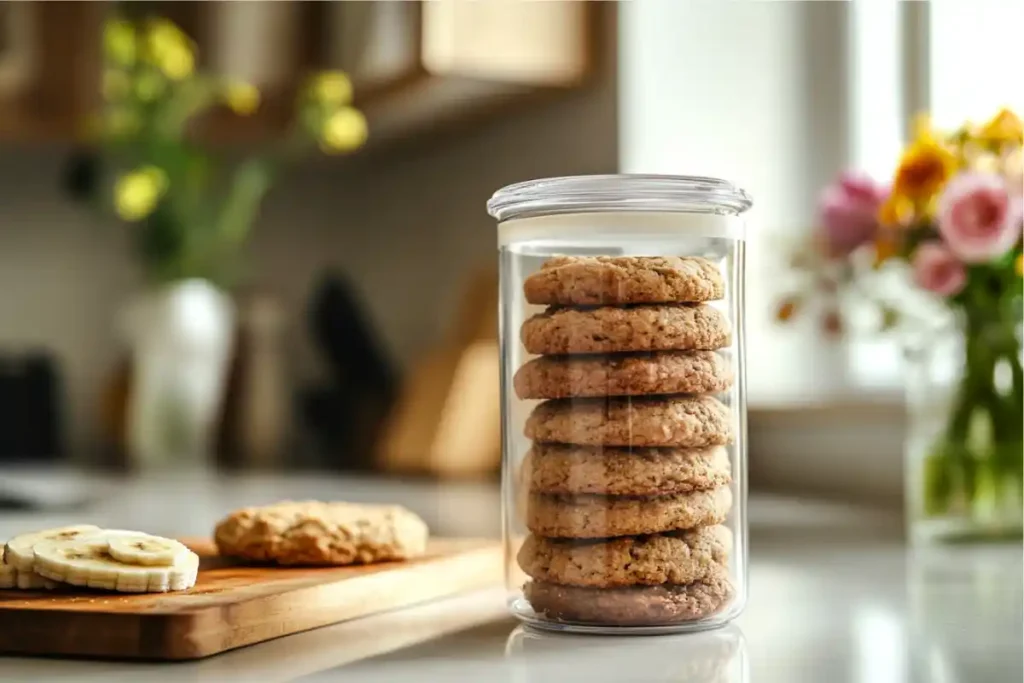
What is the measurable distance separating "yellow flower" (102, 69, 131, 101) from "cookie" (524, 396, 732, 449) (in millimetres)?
1650

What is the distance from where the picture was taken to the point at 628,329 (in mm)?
623

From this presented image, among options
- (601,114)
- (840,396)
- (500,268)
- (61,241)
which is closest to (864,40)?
(601,114)

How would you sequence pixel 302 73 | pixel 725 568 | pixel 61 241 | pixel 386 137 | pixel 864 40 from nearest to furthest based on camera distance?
pixel 725 568, pixel 864 40, pixel 302 73, pixel 386 137, pixel 61 241

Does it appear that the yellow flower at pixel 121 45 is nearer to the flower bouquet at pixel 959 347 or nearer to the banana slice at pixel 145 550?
the flower bouquet at pixel 959 347

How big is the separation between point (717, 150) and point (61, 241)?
1.48 m

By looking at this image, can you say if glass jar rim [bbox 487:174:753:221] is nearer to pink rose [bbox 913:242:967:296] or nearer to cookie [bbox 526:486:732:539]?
cookie [bbox 526:486:732:539]

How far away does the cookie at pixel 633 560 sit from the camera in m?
0.62

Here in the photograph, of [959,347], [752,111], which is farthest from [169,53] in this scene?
[959,347]

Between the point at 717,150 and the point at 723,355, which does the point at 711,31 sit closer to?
the point at 717,150

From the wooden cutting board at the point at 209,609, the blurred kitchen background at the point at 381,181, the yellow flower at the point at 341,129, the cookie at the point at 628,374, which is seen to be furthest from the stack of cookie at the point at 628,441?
the yellow flower at the point at 341,129

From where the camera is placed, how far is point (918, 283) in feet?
3.51

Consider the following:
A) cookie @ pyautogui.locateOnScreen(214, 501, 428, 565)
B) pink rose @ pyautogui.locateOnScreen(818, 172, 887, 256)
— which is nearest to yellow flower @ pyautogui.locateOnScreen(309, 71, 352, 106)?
pink rose @ pyautogui.locateOnScreen(818, 172, 887, 256)

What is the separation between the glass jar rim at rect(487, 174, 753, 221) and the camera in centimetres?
64

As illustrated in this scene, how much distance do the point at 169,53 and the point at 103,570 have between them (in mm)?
1545
